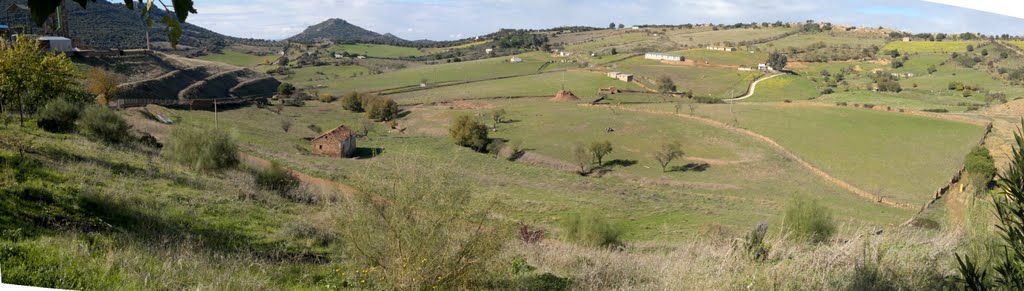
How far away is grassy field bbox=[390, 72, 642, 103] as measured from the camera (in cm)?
7254

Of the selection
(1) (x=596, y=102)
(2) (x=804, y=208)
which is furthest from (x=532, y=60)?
(2) (x=804, y=208)

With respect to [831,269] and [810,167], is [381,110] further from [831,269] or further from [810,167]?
[831,269]

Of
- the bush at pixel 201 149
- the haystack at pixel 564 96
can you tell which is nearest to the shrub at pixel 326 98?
the haystack at pixel 564 96

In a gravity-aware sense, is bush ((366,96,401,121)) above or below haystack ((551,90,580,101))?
below

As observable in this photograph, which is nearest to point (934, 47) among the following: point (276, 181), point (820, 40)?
point (820, 40)

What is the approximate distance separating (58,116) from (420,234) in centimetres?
2101

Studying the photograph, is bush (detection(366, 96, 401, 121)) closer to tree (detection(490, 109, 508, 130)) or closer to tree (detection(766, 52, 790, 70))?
tree (detection(490, 109, 508, 130))

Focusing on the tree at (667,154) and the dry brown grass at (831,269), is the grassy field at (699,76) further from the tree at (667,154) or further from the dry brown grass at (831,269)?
the dry brown grass at (831,269)

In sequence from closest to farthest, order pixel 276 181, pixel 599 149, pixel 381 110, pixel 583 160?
pixel 276 181, pixel 583 160, pixel 599 149, pixel 381 110

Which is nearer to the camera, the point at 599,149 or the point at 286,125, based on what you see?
the point at 599,149

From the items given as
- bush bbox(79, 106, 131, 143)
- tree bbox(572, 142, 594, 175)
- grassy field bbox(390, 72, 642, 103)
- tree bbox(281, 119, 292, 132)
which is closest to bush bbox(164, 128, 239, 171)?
bush bbox(79, 106, 131, 143)

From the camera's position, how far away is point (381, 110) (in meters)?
57.0

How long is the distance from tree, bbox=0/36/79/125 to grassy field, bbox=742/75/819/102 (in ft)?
217

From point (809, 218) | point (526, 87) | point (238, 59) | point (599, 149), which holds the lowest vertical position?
point (599, 149)
